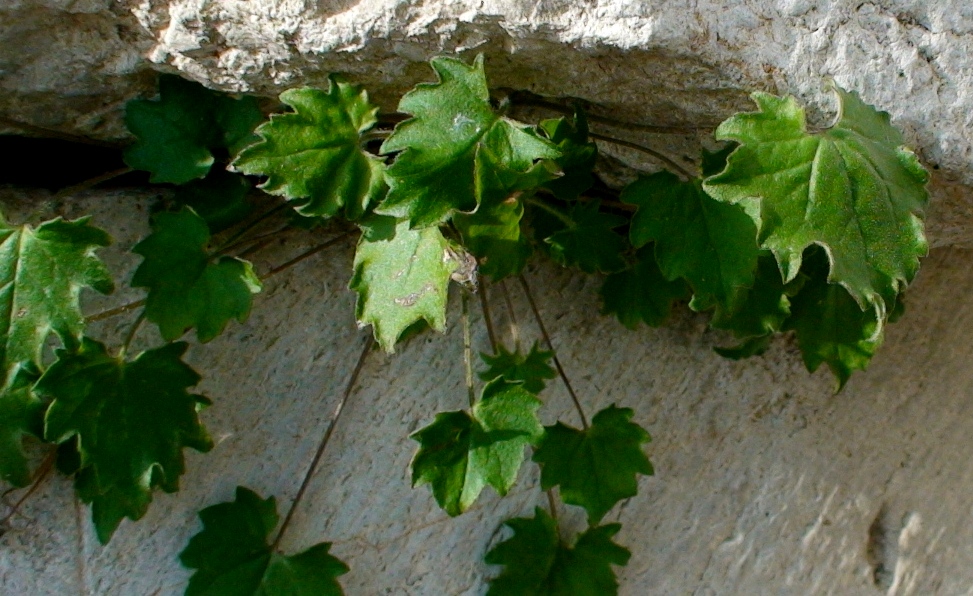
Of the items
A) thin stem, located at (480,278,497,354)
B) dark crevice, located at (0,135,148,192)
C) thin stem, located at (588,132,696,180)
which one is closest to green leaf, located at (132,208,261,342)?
dark crevice, located at (0,135,148,192)

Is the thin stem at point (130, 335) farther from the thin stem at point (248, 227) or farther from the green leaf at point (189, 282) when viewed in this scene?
the thin stem at point (248, 227)

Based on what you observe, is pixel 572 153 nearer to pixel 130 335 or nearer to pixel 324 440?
pixel 324 440

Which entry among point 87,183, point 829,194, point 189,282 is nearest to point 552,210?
point 829,194

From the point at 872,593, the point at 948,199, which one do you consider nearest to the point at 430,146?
the point at 948,199

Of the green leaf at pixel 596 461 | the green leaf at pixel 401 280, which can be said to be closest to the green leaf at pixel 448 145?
the green leaf at pixel 401 280

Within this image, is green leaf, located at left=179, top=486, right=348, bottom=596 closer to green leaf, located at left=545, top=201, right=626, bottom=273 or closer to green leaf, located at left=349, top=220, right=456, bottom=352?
green leaf, located at left=349, top=220, right=456, bottom=352

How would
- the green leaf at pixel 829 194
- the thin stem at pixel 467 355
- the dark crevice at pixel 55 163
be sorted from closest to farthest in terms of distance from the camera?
the green leaf at pixel 829 194 → the thin stem at pixel 467 355 → the dark crevice at pixel 55 163
